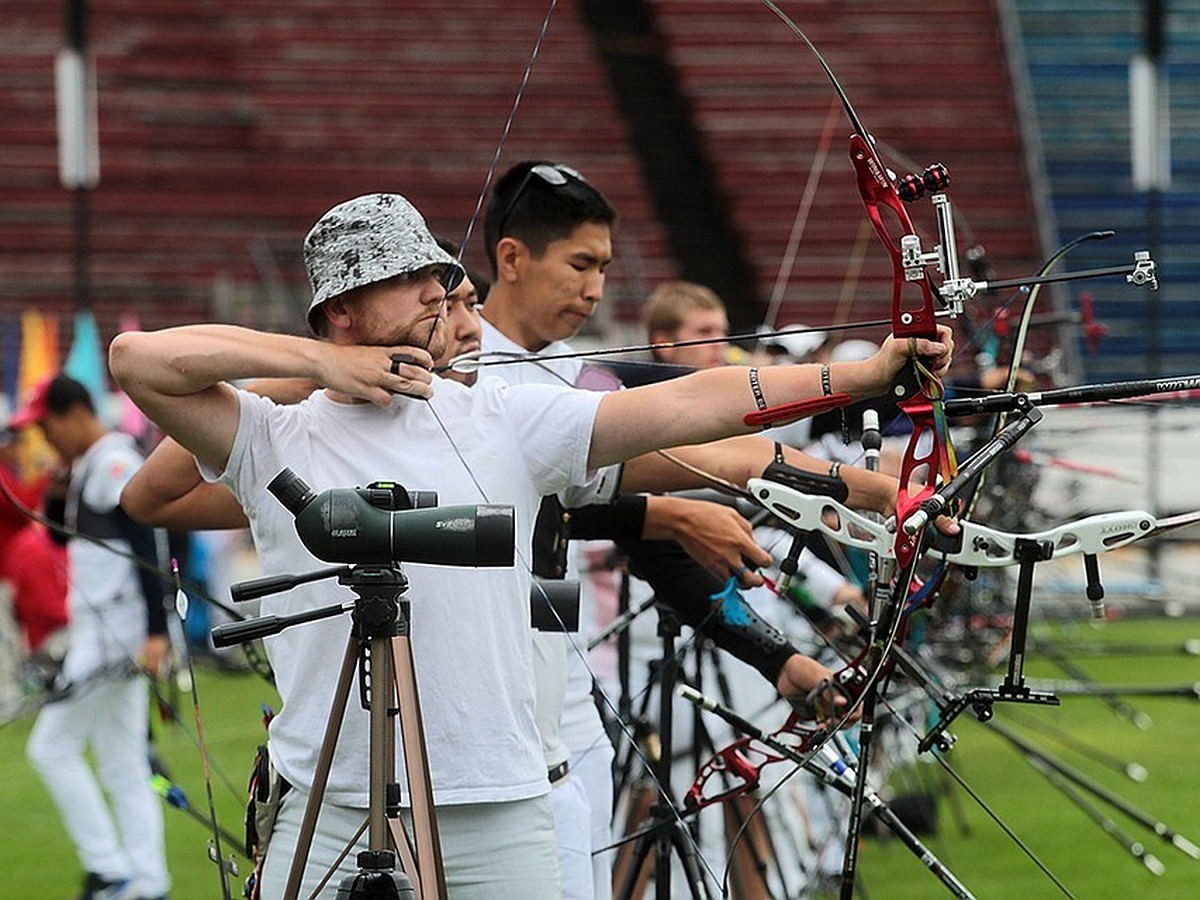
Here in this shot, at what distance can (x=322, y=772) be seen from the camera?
2.51 m

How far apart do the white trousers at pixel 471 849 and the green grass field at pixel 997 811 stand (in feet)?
6.27

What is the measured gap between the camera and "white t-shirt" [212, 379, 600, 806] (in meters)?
2.66

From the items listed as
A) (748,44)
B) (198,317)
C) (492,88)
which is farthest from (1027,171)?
(198,317)

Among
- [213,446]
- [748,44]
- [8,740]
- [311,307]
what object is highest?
[748,44]

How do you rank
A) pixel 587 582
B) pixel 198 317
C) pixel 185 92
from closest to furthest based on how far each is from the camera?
1. pixel 587 582
2. pixel 198 317
3. pixel 185 92

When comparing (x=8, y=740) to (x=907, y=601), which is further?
(x=8, y=740)

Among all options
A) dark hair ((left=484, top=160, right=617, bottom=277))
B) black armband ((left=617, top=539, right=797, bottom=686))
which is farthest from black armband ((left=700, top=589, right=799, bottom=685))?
dark hair ((left=484, top=160, right=617, bottom=277))

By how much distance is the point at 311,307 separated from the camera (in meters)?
2.79

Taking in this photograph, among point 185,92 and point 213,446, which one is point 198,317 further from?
point 213,446

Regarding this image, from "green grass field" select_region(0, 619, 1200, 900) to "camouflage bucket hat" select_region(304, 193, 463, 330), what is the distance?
2.05 meters

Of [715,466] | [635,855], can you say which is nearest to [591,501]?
[715,466]

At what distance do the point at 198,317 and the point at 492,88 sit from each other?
3.80 metres

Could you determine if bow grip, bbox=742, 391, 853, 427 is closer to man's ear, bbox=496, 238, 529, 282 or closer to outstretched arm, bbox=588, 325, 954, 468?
outstretched arm, bbox=588, 325, 954, 468

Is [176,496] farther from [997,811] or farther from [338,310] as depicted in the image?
[997,811]
